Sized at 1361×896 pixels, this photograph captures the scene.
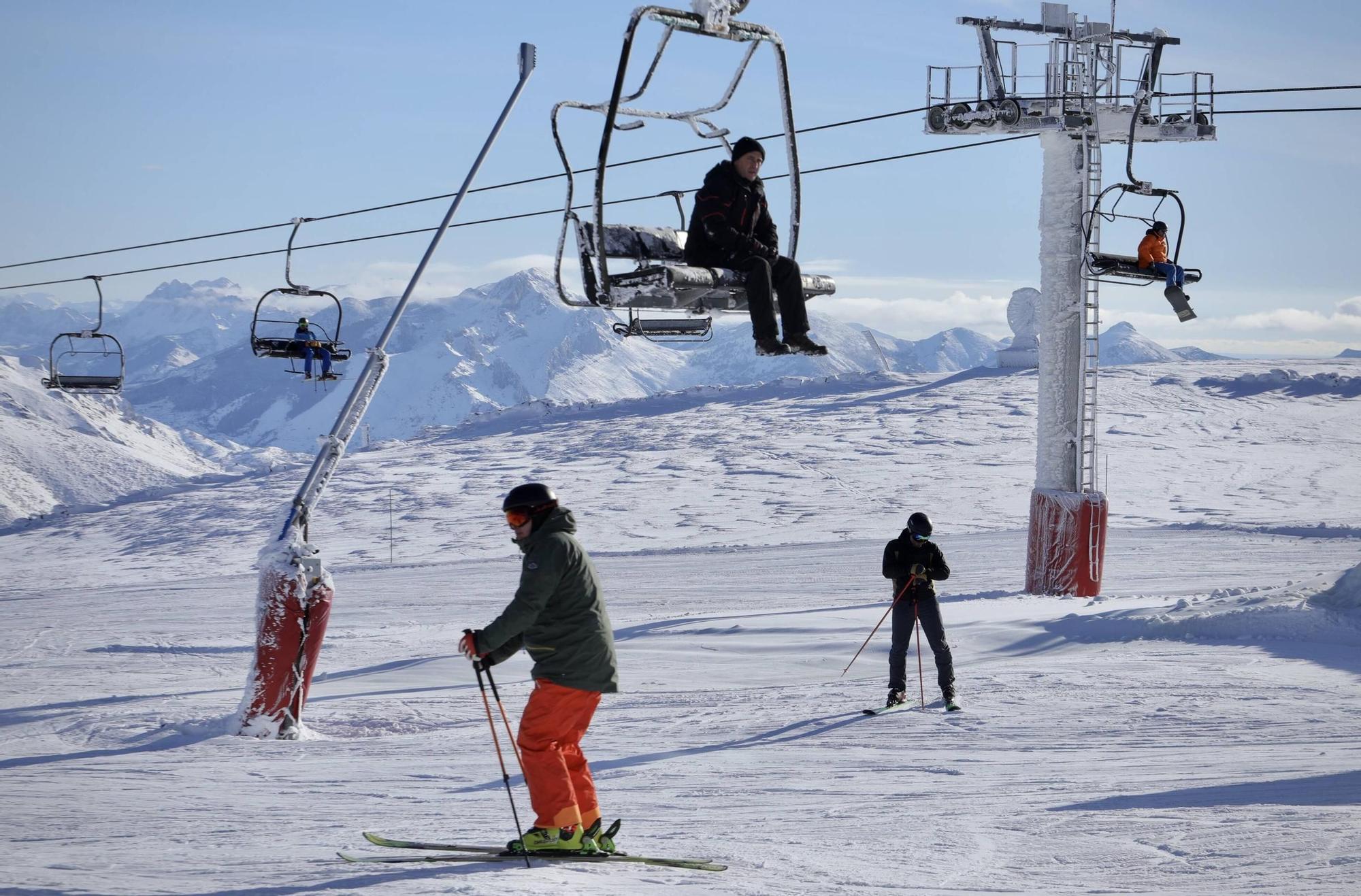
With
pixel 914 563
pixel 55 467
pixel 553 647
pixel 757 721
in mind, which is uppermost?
pixel 553 647

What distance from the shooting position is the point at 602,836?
6.42 m

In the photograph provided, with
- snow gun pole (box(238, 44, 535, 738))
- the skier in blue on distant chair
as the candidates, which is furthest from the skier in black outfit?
the skier in blue on distant chair

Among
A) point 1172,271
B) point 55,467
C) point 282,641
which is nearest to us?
point 282,641

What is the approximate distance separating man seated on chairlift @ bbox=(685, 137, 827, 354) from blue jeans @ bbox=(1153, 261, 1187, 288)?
7.93 meters

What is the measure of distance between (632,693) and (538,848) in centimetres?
590

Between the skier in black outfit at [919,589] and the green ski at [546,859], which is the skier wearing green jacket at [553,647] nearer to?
the green ski at [546,859]

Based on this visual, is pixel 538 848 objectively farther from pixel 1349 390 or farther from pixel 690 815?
Result: pixel 1349 390

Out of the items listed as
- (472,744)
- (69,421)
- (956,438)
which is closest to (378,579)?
(472,744)

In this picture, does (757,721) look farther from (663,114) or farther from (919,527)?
(663,114)

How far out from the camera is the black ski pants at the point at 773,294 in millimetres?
8320

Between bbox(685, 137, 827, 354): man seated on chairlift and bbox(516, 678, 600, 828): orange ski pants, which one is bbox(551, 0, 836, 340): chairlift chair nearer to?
bbox(685, 137, 827, 354): man seated on chairlift

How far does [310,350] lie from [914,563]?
12017 mm

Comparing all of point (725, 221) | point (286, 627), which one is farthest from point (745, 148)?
point (286, 627)

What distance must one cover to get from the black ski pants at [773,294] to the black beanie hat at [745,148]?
2.28 feet
